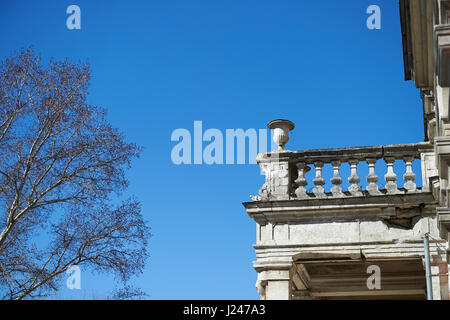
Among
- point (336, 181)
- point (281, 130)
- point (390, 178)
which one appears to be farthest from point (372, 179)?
point (281, 130)

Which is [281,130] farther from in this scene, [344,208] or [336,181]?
[344,208]

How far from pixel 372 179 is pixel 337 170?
2.03ft

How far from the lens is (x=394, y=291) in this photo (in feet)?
47.0

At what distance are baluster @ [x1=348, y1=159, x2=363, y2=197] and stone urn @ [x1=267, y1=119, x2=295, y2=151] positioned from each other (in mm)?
1265

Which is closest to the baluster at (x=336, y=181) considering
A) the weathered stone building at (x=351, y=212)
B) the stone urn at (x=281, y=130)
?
the weathered stone building at (x=351, y=212)

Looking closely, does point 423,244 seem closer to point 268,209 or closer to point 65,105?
point 268,209

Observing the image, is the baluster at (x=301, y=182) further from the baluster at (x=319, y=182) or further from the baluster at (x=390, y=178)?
the baluster at (x=390, y=178)

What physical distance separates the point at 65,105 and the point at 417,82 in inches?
348

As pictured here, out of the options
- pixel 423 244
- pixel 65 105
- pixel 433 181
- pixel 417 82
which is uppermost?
pixel 65 105

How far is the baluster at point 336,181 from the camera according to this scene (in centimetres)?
1098

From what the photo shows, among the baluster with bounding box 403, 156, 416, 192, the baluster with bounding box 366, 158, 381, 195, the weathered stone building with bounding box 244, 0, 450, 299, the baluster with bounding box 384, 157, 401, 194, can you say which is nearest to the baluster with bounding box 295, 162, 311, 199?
the weathered stone building with bounding box 244, 0, 450, 299
